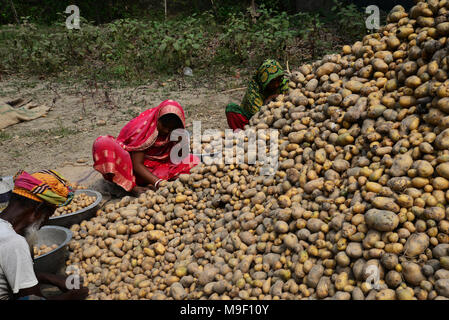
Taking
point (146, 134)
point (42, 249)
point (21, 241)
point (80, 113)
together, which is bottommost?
point (42, 249)

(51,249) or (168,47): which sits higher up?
(168,47)

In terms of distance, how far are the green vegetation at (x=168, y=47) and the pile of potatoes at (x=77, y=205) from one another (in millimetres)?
4666

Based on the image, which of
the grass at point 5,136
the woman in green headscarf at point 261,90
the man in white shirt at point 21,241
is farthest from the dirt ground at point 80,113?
the man in white shirt at point 21,241

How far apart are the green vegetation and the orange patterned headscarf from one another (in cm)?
574

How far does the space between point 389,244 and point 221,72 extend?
631 cm

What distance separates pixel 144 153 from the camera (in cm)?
406

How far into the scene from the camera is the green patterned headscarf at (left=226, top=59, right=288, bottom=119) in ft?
13.3

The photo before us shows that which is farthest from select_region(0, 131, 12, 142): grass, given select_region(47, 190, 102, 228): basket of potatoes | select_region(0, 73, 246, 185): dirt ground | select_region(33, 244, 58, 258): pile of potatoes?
select_region(33, 244, 58, 258): pile of potatoes

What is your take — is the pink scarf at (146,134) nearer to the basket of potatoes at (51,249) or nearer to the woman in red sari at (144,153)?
the woman in red sari at (144,153)

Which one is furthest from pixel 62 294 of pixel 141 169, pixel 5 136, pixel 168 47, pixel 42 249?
pixel 168 47

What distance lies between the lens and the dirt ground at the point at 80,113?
15.8 ft

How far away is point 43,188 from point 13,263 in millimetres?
419

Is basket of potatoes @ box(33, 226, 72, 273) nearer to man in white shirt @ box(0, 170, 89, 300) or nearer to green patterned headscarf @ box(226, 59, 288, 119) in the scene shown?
man in white shirt @ box(0, 170, 89, 300)

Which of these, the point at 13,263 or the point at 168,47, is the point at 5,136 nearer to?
the point at 168,47
